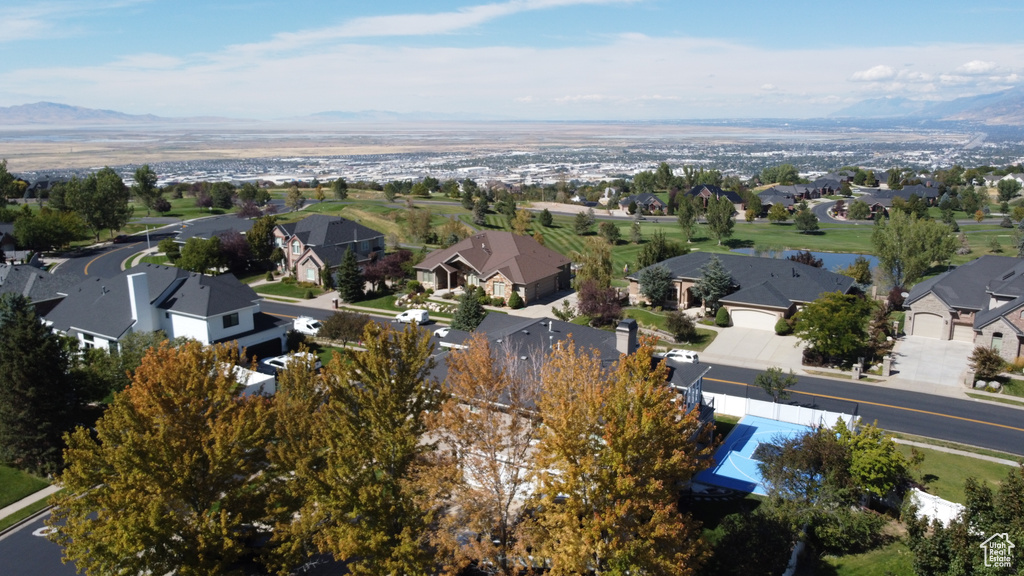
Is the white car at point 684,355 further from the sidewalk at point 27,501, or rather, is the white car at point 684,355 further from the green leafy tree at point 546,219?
the green leafy tree at point 546,219

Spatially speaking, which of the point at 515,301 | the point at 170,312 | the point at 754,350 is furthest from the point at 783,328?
the point at 170,312

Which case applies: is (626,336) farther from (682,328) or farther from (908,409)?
(682,328)

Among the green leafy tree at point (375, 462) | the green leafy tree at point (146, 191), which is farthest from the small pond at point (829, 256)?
the green leafy tree at point (146, 191)

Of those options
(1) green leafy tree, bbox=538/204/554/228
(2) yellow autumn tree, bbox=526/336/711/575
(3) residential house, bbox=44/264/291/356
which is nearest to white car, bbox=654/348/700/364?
(3) residential house, bbox=44/264/291/356

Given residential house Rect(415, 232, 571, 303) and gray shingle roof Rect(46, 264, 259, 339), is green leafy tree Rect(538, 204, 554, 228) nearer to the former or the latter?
residential house Rect(415, 232, 571, 303)

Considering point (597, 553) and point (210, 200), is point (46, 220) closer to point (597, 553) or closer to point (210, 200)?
point (210, 200)
